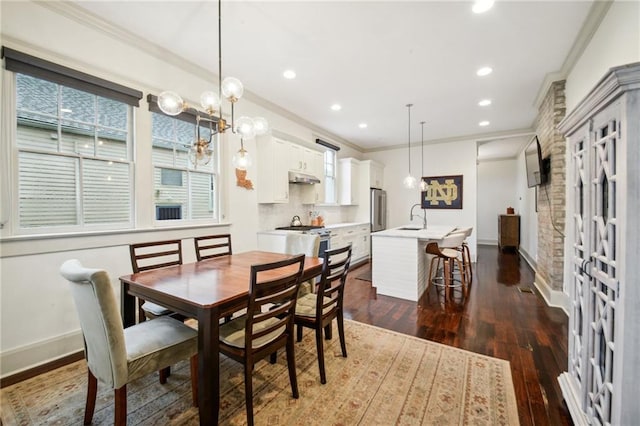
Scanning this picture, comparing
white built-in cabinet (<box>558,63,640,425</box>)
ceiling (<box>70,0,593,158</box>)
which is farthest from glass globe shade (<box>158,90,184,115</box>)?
white built-in cabinet (<box>558,63,640,425</box>)

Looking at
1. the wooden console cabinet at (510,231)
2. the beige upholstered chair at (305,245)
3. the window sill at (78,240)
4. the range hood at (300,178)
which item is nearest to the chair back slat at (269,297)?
the beige upholstered chair at (305,245)

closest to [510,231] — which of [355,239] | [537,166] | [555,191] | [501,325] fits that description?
[537,166]

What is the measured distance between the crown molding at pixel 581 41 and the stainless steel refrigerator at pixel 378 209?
11.4 feet

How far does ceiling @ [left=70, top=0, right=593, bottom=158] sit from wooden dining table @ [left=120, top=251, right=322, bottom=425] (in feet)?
7.06

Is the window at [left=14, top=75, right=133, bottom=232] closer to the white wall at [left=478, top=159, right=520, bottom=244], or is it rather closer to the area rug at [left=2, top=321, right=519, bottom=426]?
the area rug at [left=2, top=321, right=519, bottom=426]

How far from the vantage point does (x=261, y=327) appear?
180cm

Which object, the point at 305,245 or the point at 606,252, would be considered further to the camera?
the point at 305,245

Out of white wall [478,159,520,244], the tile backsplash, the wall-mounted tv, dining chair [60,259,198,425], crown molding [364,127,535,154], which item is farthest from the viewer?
white wall [478,159,520,244]

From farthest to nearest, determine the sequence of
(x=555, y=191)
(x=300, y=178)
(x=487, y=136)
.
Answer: (x=487, y=136) → (x=300, y=178) → (x=555, y=191)

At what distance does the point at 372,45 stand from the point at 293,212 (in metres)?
2.97

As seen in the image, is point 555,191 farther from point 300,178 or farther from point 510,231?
point 510,231

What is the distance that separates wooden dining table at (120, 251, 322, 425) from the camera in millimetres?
→ 1430

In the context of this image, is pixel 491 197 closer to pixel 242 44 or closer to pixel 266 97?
pixel 266 97

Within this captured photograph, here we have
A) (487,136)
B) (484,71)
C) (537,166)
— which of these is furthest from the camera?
(487,136)
